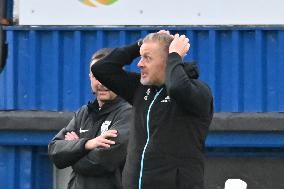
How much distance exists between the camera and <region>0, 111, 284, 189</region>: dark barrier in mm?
8008

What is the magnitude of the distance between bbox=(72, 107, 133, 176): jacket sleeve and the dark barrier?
2.47 metres

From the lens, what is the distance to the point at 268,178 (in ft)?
27.0

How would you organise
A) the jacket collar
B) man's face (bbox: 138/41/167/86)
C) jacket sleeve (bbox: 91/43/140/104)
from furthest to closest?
the jacket collar → jacket sleeve (bbox: 91/43/140/104) → man's face (bbox: 138/41/167/86)

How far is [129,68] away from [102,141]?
2.83 meters

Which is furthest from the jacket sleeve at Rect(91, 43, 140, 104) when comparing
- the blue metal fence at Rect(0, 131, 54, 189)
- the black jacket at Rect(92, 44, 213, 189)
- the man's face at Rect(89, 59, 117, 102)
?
the blue metal fence at Rect(0, 131, 54, 189)

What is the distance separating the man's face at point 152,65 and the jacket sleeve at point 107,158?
2.04ft

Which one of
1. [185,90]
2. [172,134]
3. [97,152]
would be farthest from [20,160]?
[185,90]

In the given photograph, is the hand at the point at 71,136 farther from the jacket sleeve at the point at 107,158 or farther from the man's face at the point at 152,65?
the man's face at the point at 152,65

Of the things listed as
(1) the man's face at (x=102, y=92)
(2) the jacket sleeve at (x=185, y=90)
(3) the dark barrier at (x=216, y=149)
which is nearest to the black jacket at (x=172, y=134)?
(2) the jacket sleeve at (x=185, y=90)

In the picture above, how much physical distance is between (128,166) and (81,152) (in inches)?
24.8

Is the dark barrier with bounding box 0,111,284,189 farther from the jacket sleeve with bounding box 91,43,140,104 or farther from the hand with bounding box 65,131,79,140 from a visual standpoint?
the jacket sleeve with bounding box 91,43,140,104

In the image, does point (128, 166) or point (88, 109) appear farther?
point (88, 109)
